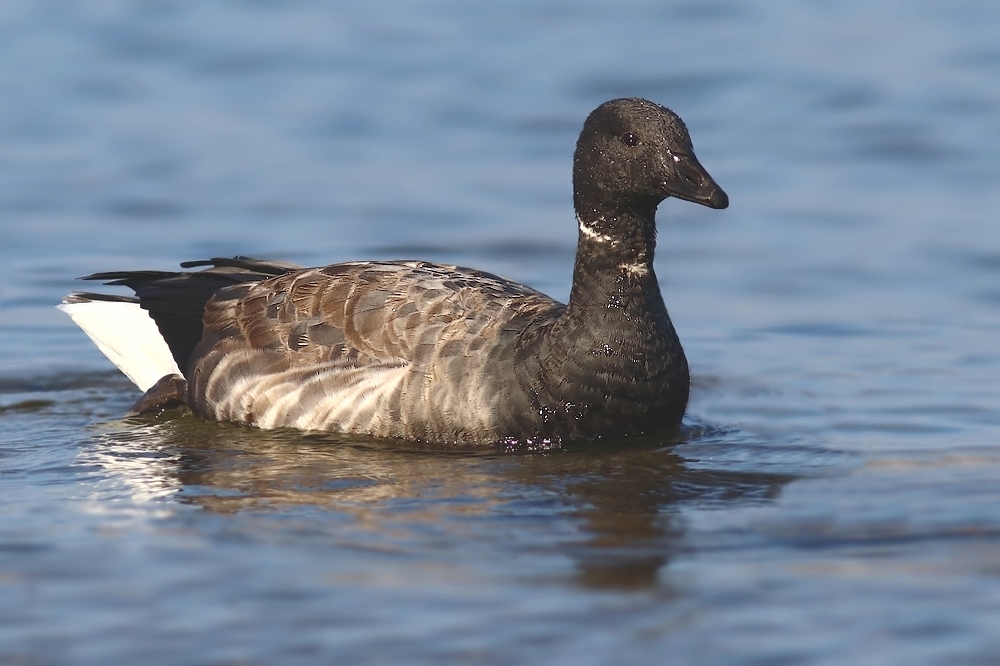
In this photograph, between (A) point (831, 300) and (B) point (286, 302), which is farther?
(A) point (831, 300)

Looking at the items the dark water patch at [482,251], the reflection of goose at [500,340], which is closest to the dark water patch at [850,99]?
the dark water patch at [482,251]

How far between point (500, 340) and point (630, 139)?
1.42 meters

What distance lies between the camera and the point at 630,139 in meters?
9.15

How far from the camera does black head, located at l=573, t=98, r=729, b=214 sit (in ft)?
29.3

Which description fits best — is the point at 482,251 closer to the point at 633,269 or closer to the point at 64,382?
the point at 64,382

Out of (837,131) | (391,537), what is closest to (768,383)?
(391,537)

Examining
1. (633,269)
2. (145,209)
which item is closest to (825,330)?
(633,269)

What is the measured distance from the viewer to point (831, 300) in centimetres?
1250

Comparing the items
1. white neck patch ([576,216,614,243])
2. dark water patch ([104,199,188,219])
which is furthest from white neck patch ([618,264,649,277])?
dark water patch ([104,199,188,219])

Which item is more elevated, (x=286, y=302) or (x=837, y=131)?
(x=837, y=131)

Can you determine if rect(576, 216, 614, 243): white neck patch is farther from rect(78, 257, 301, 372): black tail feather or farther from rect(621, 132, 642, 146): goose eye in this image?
rect(78, 257, 301, 372): black tail feather

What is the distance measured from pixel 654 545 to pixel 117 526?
2641mm

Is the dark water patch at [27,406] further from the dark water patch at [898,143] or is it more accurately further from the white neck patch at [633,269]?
the dark water patch at [898,143]

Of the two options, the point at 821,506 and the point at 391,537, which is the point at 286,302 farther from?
the point at 821,506
